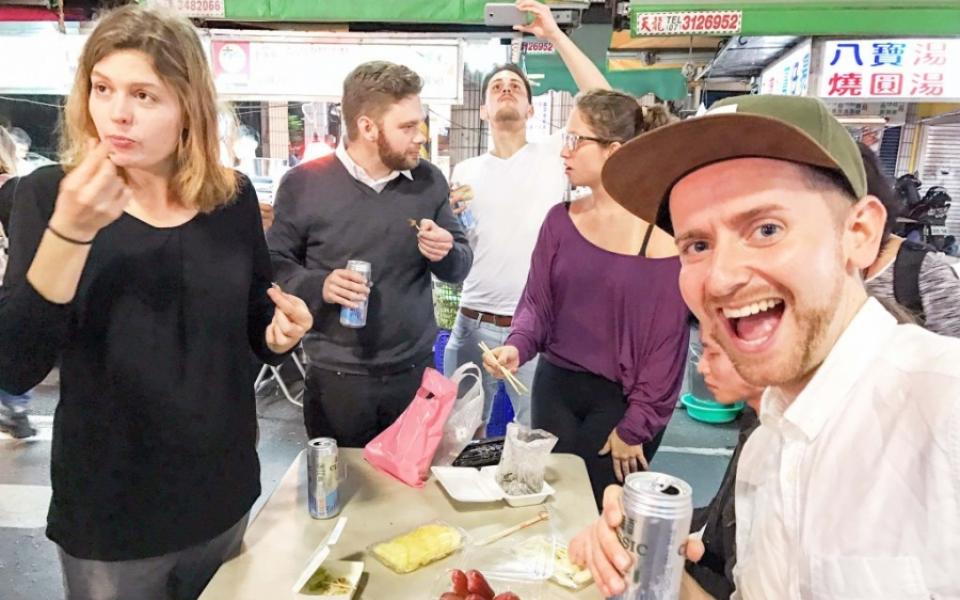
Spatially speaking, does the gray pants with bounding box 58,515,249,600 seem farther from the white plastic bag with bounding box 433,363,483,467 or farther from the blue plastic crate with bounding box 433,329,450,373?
the blue plastic crate with bounding box 433,329,450,373

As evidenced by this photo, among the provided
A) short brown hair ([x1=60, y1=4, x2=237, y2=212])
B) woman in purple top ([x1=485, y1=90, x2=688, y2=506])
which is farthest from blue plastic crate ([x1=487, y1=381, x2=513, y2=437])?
short brown hair ([x1=60, y1=4, x2=237, y2=212])

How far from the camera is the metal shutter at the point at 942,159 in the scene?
8836 mm

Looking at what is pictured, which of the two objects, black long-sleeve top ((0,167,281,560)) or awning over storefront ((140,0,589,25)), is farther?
awning over storefront ((140,0,589,25))

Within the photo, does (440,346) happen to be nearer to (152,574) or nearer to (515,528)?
(515,528)

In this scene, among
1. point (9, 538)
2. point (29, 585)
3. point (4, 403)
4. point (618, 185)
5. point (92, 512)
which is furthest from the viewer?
point (4, 403)

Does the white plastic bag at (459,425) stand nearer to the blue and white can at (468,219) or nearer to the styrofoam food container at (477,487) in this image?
the styrofoam food container at (477,487)

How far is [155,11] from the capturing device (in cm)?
130

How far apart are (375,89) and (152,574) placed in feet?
5.24

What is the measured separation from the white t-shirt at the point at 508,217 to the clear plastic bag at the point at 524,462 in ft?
4.24

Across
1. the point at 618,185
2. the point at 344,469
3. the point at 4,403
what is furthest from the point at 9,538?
the point at 618,185

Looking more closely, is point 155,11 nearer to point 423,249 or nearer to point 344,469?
point 423,249

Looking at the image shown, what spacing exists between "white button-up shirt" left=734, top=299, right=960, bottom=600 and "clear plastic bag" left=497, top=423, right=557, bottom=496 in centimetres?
75

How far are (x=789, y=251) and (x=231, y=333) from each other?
1.11 m

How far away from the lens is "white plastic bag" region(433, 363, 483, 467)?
1.80 metres
